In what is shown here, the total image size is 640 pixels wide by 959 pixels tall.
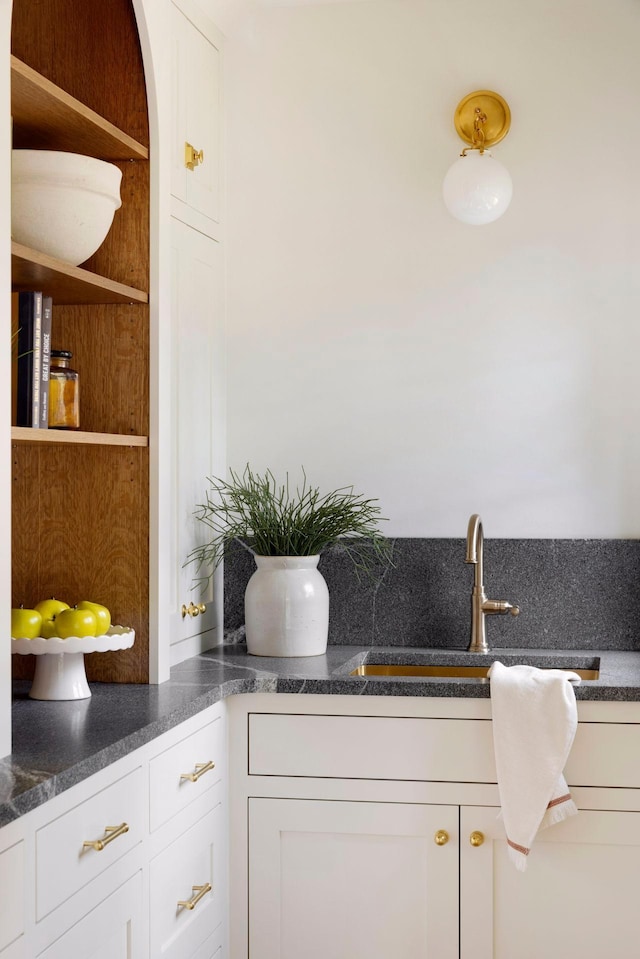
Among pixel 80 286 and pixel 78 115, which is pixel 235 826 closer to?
pixel 80 286

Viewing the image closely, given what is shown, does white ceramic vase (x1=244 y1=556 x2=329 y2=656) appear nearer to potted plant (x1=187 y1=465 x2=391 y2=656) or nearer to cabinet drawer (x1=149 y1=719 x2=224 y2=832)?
potted plant (x1=187 y1=465 x2=391 y2=656)

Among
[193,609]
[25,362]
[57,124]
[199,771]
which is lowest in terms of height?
[199,771]

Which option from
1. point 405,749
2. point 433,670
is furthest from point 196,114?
point 405,749

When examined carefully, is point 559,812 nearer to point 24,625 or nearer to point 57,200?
point 24,625

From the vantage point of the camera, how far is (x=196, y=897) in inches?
76.9

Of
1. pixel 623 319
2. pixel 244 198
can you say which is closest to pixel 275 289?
pixel 244 198

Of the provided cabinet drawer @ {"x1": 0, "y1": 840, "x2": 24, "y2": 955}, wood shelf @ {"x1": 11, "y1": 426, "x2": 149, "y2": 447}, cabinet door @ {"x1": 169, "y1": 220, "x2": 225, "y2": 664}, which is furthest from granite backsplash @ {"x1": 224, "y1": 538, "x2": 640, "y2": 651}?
cabinet drawer @ {"x1": 0, "y1": 840, "x2": 24, "y2": 955}

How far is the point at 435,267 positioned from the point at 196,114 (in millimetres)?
702

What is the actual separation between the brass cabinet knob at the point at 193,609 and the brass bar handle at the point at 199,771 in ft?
1.46

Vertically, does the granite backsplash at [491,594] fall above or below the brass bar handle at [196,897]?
above

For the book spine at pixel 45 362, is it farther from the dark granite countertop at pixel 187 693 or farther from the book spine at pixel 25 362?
the dark granite countertop at pixel 187 693

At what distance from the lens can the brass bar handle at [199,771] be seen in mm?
1907

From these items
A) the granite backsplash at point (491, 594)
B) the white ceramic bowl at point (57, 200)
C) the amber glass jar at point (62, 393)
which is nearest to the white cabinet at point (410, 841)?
the granite backsplash at point (491, 594)

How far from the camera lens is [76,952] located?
4.84 feet
